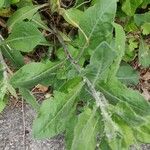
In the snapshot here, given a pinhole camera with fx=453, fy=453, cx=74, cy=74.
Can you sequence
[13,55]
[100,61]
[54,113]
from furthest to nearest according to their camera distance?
1. [13,55]
2. [54,113]
3. [100,61]

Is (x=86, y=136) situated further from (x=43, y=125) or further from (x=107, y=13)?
(x=107, y=13)

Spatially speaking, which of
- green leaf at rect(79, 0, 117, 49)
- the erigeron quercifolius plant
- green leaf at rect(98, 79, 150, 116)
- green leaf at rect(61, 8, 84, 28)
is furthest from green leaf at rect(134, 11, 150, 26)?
green leaf at rect(98, 79, 150, 116)

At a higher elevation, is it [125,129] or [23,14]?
[23,14]

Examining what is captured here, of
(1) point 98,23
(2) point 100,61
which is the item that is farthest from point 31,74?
(2) point 100,61

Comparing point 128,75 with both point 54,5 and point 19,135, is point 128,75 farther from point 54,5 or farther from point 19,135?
point 19,135

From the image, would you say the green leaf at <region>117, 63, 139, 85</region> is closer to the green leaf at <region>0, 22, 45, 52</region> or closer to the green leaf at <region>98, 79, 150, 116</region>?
the green leaf at <region>0, 22, 45, 52</region>

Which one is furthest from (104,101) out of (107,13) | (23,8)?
(23,8)

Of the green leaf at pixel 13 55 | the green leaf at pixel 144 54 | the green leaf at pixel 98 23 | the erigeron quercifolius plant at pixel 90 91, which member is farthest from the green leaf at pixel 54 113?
the green leaf at pixel 144 54
